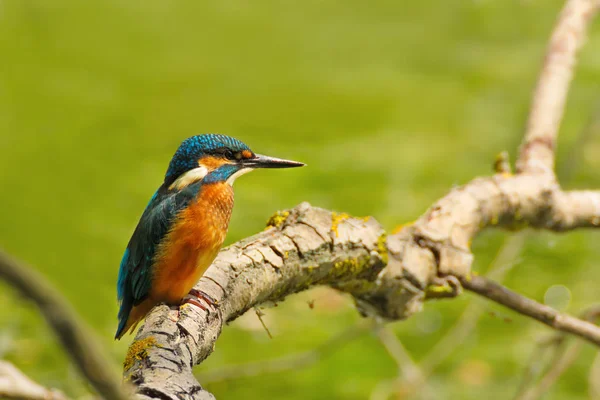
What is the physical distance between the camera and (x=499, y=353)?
4062 millimetres

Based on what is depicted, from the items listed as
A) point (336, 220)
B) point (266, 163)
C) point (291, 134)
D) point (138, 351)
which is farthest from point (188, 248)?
point (291, 134)

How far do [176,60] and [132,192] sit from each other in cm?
197

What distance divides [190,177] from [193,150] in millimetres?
92

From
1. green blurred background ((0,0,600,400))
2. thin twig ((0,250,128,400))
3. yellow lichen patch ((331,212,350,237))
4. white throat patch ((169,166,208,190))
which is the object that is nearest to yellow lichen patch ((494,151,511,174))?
green blurred background ((0,0,600,400))

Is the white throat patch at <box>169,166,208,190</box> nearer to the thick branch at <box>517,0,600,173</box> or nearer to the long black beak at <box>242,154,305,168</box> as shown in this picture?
the long black beak at <box>242,154,305,168</box>

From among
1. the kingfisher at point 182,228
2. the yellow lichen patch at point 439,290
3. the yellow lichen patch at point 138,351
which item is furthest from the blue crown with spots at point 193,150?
the yellow lichen patch at point 138,351

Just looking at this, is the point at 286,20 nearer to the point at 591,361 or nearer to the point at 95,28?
the point at 95,28

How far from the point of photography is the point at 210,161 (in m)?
2.46

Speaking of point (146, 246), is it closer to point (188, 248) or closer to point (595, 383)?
point (188, 248)

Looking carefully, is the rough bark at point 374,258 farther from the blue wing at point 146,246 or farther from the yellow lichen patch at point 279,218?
the blue wing at point 146,246

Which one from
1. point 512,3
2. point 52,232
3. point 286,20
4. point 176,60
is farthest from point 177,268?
point 512,3

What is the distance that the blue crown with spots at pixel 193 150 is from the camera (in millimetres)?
2443

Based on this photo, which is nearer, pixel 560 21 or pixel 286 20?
pixel 560 21

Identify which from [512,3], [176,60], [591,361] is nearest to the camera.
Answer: [591,361]
